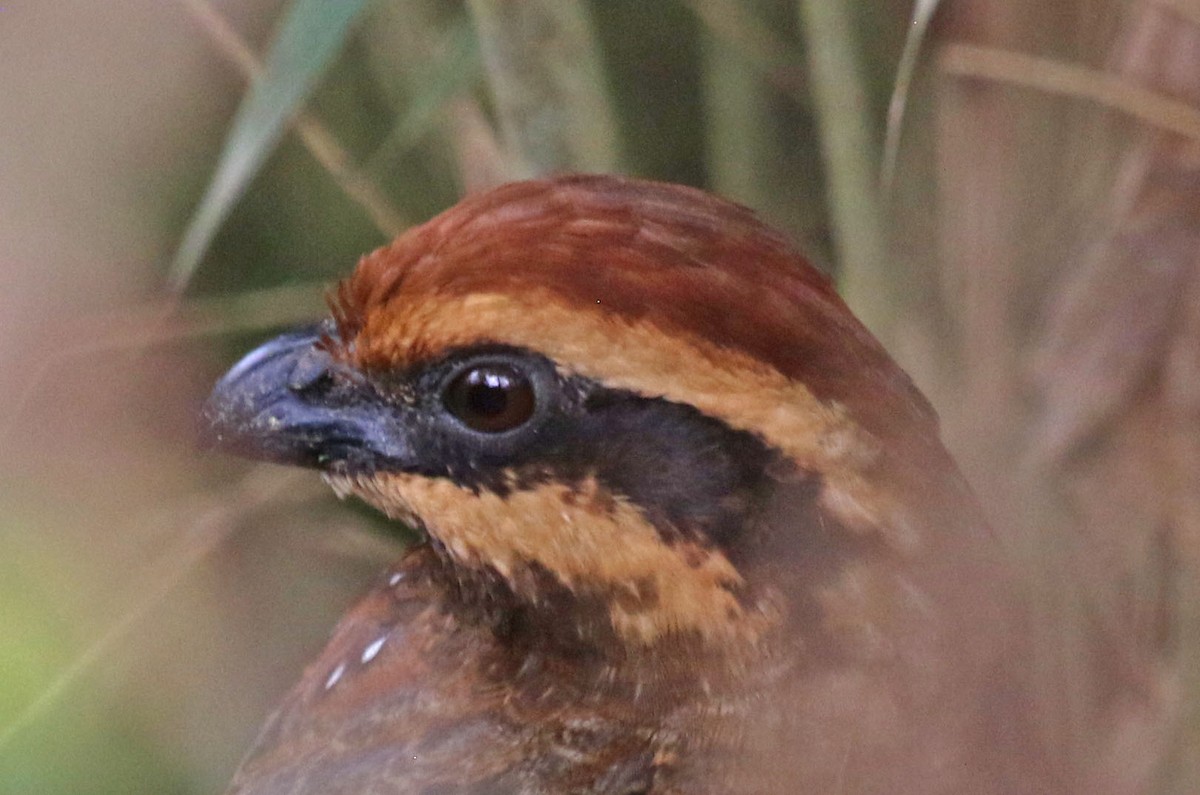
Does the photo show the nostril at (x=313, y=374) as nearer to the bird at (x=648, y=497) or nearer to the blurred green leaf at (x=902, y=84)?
the bird at (x=648, y=497)

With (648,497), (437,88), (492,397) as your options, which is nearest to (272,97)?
(437,88)

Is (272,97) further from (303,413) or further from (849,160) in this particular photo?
(849,160)

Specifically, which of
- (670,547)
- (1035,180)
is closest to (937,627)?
(670,547)

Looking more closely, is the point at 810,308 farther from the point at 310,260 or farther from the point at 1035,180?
the point at 310,260

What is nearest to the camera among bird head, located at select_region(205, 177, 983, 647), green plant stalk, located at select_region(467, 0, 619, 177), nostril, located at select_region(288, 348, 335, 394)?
bird head, located at select_region(205, 177, 983, 647)

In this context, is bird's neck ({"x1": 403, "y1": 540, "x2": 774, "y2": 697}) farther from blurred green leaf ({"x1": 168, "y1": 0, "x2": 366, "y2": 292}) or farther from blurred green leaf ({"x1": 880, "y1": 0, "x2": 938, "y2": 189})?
blurred green leaf ({"x1": 880, "y1": 0, "x2": 938, "y2": 189})

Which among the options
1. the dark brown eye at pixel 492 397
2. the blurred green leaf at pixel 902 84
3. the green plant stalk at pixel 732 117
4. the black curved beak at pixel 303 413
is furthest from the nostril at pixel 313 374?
the blurred green leaf at pixel 902 84

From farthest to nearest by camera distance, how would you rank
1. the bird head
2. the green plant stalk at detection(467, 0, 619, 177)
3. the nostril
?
the green plant stalk at detection(467, 0, 619, 177) < the nostril < the bird head

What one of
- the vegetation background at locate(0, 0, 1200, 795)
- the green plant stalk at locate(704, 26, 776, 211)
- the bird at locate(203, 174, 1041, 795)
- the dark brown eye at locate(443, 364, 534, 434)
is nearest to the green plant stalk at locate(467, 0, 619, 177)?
the vegetation background at locate(0, 0, 1200, 795)
